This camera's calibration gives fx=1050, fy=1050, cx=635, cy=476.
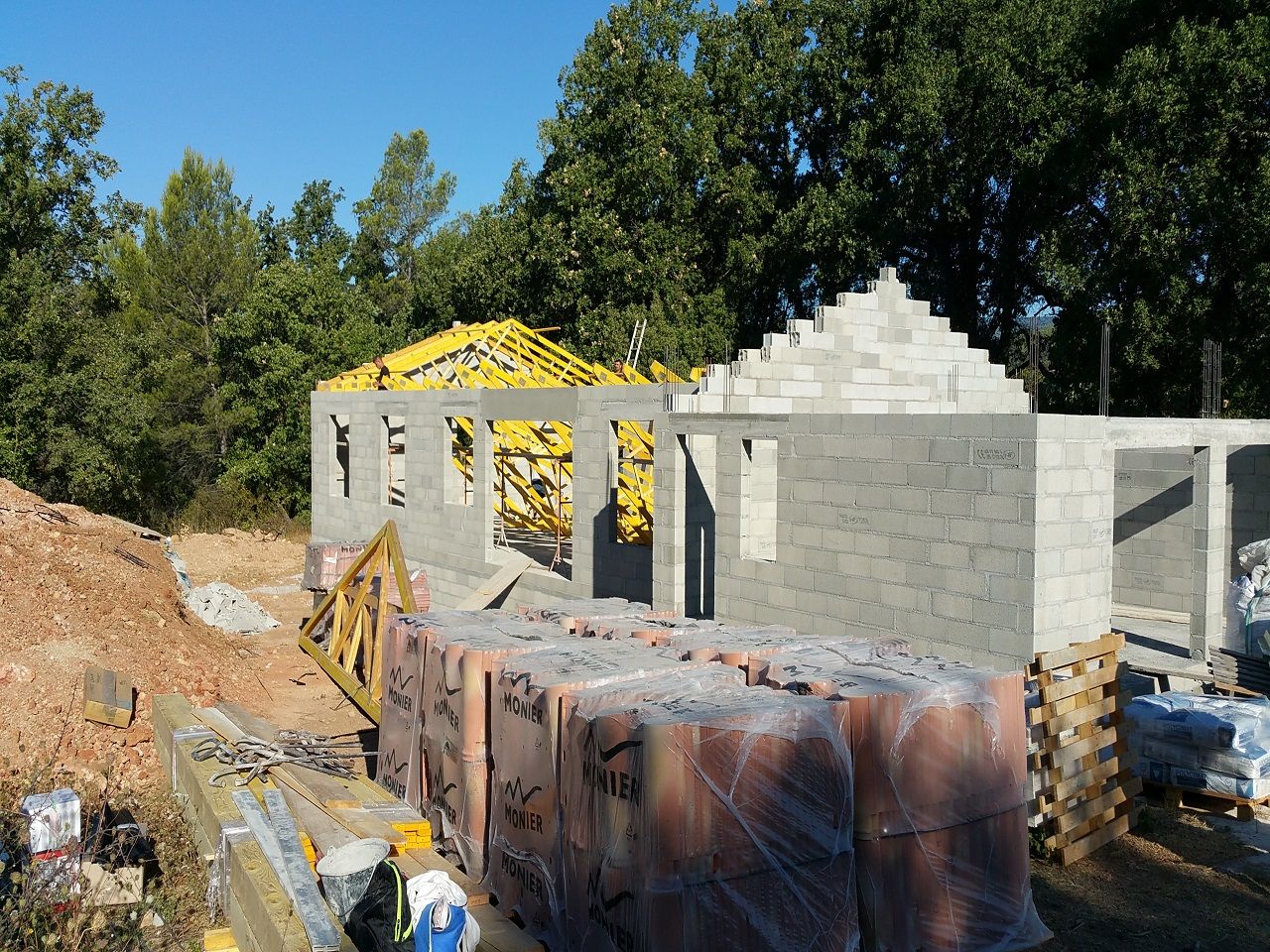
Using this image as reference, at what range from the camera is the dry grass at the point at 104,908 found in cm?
592

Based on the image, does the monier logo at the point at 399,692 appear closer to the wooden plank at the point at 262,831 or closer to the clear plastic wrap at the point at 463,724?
the clear plastic wrap at the point at 463,724

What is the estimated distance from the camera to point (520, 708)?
6.15 m

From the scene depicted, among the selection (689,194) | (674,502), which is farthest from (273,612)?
(689,194)

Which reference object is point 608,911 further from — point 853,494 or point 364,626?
point 364,626

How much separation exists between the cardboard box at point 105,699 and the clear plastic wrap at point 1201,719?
9.50m

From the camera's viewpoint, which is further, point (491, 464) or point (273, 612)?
point (273, 612)

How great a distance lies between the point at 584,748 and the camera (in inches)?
212

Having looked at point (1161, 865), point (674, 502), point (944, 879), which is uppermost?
point (674, 502)

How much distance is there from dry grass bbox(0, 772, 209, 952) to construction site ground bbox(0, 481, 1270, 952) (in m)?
0.46

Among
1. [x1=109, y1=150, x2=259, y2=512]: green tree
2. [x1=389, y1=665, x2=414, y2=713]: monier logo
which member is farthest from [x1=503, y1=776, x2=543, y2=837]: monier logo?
[x1=109, y1=150, x2=259, y2=512]: green tree

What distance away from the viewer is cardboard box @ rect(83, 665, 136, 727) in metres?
A: 10.4

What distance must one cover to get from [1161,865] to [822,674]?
3.78 m

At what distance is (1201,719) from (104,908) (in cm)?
853

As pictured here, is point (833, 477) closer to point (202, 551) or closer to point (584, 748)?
point (584, 748)
